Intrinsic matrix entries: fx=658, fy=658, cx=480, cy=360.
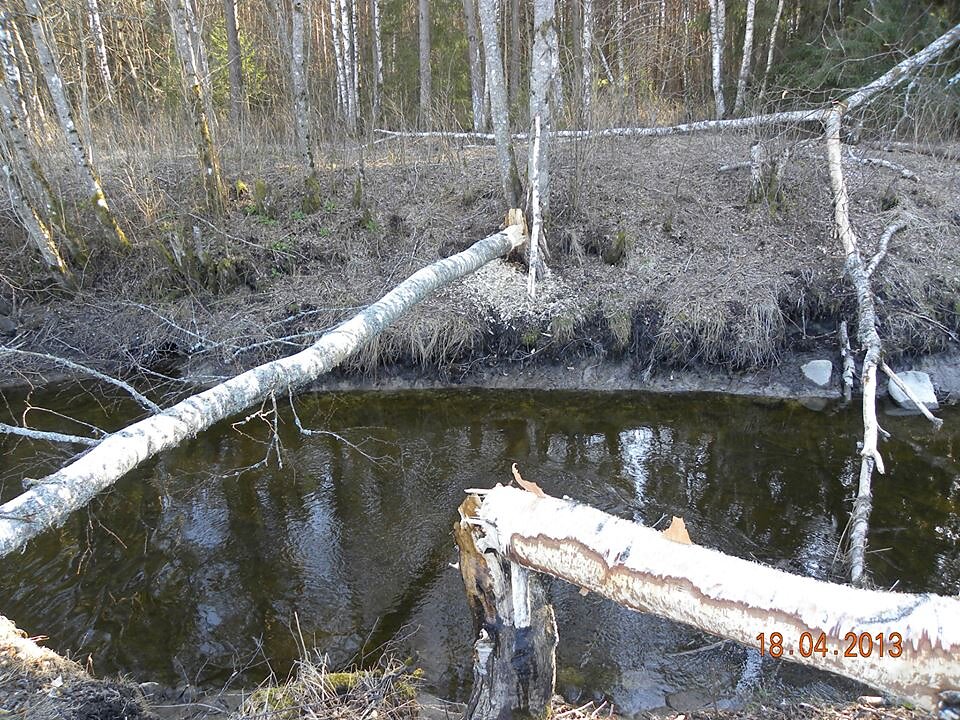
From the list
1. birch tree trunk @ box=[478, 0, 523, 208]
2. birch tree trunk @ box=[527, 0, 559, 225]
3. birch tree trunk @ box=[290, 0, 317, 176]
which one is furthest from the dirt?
birch tree trunk @ box=[527, 0, 559, 225]

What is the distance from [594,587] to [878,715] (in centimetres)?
153

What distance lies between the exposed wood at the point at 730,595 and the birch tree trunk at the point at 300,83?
8.12 m

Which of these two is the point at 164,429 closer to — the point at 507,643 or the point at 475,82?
the point at 507,643

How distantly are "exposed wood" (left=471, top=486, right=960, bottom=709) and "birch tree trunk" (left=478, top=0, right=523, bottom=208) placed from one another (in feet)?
19.9

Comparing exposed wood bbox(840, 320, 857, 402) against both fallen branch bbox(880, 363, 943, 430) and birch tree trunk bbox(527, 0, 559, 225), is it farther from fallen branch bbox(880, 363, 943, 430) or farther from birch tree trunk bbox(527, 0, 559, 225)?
birch tree trunk bbox(527, 0, 559, 225)

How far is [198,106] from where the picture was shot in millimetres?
8406

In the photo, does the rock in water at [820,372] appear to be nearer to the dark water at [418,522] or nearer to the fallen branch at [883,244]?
the dark water at [418,522]

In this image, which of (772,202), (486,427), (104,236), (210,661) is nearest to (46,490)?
(210,661)

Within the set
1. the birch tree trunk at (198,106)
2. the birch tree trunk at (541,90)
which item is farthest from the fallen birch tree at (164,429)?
the birch tree trunk at (198,106)

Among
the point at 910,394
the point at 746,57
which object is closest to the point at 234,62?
the point at 746,57

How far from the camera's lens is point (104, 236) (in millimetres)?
8805

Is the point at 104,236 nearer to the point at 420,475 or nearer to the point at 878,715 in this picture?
the point at 420,475

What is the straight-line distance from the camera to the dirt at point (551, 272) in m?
7.58

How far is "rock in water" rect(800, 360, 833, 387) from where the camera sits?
7254 millimetres
